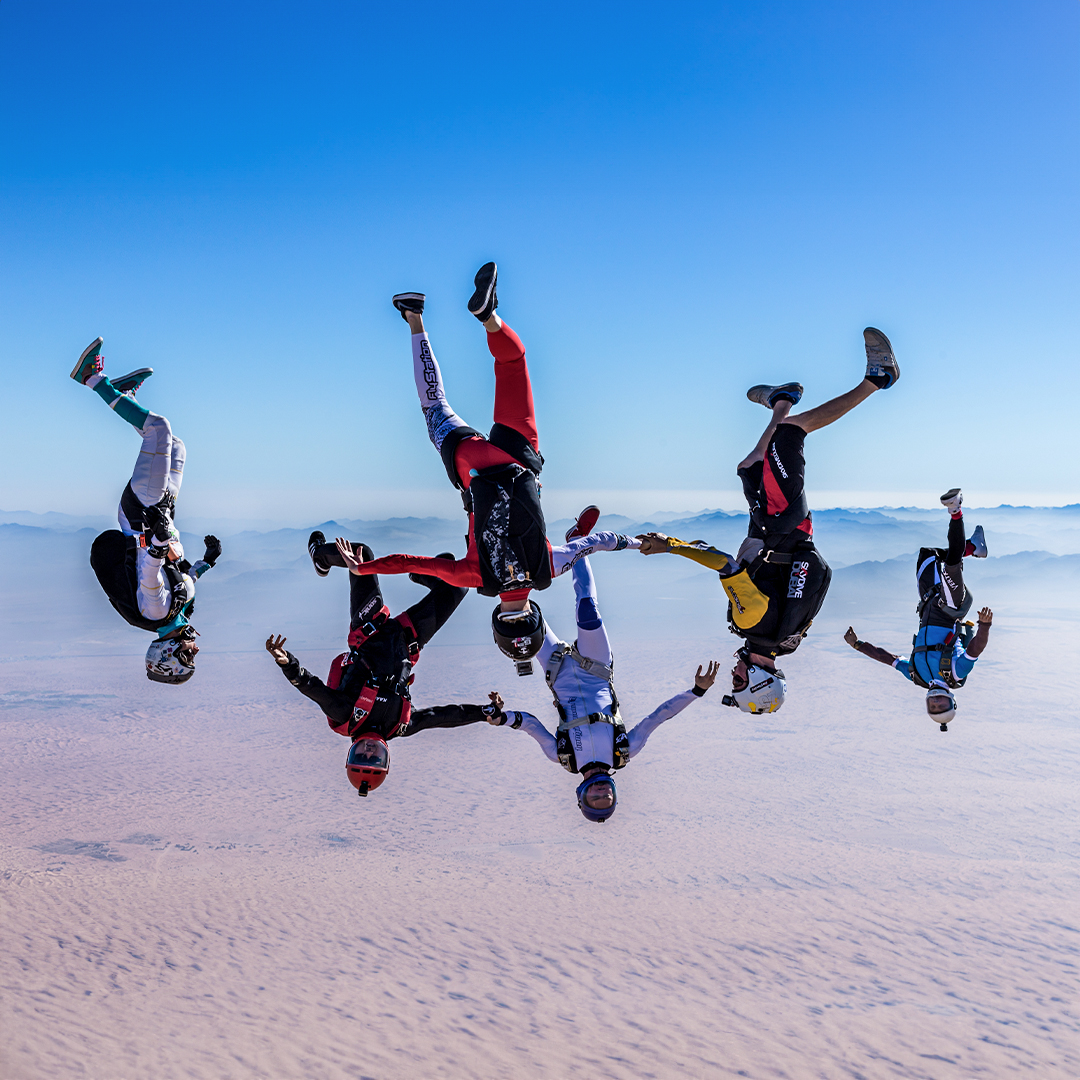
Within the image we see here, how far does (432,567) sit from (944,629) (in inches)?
336

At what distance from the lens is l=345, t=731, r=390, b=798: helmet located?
855cm

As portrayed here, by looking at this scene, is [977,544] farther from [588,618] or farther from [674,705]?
[588,618]

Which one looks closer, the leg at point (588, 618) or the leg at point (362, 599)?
the leg at point (588, 618)

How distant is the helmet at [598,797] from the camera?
8.21 metres

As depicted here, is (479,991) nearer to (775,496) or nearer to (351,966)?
(351,966)

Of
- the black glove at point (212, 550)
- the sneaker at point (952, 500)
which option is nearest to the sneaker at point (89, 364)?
the black glove at point (212, 550)

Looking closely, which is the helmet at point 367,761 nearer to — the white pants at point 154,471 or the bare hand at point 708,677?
the white pants at point 154,471

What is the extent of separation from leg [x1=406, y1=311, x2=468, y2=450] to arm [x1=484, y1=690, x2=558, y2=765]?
3.44 m

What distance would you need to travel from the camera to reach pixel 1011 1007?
2403cm

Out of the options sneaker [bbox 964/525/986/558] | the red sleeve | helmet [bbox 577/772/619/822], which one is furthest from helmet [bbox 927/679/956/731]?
the red sleeve

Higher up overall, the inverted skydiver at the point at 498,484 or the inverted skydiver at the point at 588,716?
the inverted skydiver at the point at 498,484

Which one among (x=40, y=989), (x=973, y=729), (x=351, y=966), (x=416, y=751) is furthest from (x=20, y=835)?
(x=973, y=729)

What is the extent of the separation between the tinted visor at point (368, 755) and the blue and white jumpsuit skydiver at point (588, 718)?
144 cm

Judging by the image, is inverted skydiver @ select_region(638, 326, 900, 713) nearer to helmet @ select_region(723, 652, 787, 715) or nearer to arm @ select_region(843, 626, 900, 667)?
helmet @ select_region(723, 652, 787, 715)
